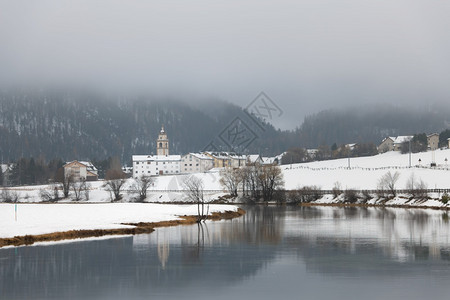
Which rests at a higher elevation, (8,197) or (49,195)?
(49,195)

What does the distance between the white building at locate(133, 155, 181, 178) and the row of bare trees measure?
8013 cm

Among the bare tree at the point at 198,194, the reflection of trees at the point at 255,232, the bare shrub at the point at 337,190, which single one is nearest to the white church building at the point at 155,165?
the bare tree at the point at 198,194

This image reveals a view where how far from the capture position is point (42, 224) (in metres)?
42.8

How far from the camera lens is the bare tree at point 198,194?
58.5 metres

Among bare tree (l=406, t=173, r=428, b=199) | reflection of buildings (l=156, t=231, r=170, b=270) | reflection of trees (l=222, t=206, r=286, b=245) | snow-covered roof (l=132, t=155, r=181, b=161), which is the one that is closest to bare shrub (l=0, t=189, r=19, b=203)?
reflection of trees (l=222, t=206, r=286, b=245)

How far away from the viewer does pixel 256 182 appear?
110m

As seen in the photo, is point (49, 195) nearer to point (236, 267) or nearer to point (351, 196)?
point (351, 196)

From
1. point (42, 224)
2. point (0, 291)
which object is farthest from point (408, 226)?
point (0, 291)

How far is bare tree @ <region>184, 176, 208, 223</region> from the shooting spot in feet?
192

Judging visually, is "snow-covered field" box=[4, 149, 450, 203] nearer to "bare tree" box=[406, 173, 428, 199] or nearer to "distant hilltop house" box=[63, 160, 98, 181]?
"bare tree" box=[406, 173, 428, 199]

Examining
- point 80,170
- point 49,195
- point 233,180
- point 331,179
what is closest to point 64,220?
point 233,180

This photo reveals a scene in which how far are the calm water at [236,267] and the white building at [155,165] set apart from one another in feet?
495

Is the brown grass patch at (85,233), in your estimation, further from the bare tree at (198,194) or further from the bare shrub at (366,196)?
the bare shrub at (366,196)

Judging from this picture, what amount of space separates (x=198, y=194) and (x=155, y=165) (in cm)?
9623
